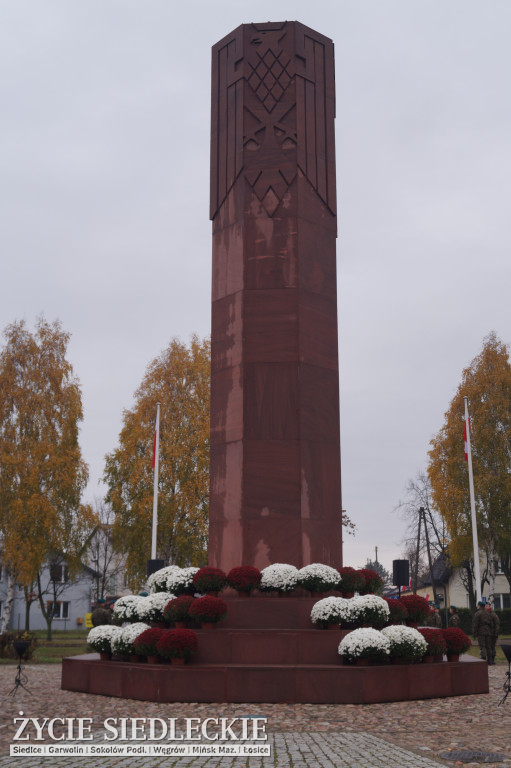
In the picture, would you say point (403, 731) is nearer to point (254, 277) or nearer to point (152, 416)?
point (254, 277)

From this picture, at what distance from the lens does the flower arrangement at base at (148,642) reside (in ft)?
46.6

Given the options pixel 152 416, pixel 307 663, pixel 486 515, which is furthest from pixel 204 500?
pixel 307 663

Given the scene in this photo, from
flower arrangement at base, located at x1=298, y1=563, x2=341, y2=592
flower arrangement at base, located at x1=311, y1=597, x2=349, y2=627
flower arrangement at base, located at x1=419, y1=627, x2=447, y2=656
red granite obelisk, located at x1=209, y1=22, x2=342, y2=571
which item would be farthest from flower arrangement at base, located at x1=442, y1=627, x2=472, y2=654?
red granite obelisk, located at x1=209, y1=22, x2=342, y2=571

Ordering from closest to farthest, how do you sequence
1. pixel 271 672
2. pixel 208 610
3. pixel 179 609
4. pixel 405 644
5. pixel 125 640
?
pixel 271 672, pixel 405 644, pixel 208 610, pixel 125 640, pixel 179 609

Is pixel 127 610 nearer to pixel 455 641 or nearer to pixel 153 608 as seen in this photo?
pixel 153 608

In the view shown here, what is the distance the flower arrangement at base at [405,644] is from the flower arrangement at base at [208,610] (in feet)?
10.2

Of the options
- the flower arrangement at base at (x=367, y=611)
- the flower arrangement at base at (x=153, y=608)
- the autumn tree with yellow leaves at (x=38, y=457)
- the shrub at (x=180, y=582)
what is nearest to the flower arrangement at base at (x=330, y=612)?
the flower arrangement at base at (x=367, y=611)

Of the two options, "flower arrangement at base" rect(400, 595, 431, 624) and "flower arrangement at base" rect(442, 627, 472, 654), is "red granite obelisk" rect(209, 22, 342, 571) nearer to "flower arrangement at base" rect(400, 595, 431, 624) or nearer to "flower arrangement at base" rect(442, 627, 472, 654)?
"flower arrangement at base" rect(400, 595, 431, 624)

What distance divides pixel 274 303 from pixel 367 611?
7.12 metres

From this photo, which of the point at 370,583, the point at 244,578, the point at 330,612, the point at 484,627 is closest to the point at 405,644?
the point at 330,612

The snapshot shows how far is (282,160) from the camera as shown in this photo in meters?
18.6

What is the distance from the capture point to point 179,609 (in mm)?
15094

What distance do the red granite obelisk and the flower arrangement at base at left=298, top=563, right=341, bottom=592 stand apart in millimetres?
1222

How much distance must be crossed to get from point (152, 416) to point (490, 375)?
1815 centimetres
